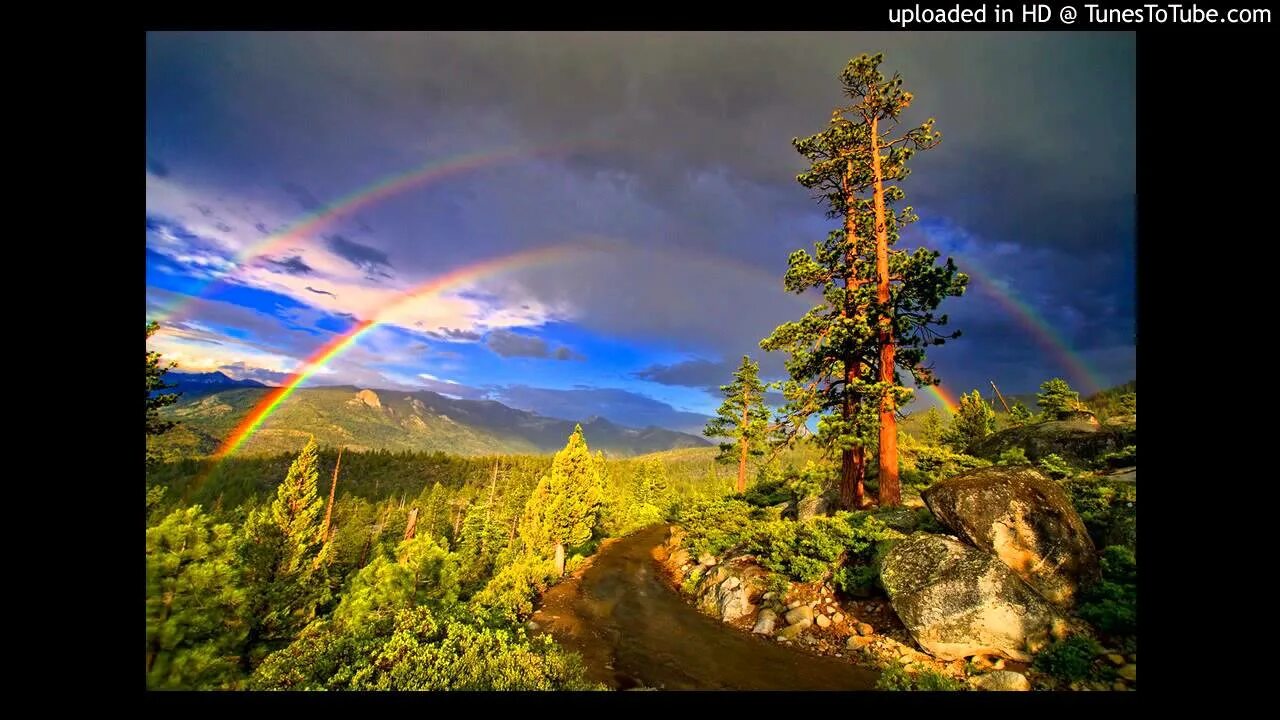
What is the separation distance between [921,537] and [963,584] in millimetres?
1334

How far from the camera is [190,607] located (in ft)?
32.1

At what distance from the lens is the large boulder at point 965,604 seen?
785 centimetres

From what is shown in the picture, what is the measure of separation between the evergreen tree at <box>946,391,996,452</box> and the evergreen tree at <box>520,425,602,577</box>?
2323cm

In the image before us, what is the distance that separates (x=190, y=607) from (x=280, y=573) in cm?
1201

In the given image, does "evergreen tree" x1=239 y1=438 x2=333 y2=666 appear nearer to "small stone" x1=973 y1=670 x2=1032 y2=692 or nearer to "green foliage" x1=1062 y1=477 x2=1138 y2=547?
"small stone" x1=973 y1=670 x2=1032 y2=692

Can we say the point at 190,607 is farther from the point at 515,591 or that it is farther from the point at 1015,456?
the point at 1015,456

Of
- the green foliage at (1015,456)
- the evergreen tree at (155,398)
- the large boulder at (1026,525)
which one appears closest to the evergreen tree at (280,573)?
the evergreen tree at (155,398)

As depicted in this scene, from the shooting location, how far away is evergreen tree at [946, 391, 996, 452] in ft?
89.5

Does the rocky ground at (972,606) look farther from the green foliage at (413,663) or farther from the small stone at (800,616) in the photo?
the green foliage at (413,663)
